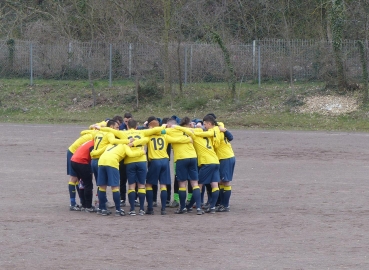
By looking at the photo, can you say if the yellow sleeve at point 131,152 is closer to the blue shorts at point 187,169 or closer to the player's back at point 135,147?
the player's back at point 135,147

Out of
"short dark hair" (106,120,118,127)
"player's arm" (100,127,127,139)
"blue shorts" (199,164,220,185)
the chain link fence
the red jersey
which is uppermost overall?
the chain link fence

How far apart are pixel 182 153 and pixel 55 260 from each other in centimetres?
407

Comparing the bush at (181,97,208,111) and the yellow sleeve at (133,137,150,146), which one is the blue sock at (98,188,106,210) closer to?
the yellow sleeve at (133,137,150,146)

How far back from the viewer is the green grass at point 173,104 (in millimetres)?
30406

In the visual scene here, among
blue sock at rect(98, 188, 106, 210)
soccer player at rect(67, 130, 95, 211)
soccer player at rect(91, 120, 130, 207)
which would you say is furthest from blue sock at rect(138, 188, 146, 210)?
soccer player at rect(67, 130, 95, 211)

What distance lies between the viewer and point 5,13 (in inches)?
1666

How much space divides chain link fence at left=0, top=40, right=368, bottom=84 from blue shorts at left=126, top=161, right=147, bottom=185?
22889 millimetres

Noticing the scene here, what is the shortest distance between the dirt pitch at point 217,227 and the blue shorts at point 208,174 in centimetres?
65

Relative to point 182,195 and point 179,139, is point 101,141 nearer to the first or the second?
point 179,139

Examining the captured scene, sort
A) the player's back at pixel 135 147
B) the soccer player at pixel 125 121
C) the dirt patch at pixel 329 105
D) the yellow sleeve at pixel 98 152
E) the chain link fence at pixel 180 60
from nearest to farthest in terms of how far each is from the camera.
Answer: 1. the player's back at pixel 135 147
2. the yellow sleeve at pixel 98 152
3. the soccer player at pixel 125 121
4. the dirt patch at pixel 329 105
5. the chain link fence at pixel 180 60

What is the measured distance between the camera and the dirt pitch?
A: 8.70m

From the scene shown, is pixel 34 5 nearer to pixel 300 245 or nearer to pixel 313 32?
pixel 313 32

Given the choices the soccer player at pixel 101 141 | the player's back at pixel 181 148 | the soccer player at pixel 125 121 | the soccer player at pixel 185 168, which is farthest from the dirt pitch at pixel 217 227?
the soccer player at pixel 125 121

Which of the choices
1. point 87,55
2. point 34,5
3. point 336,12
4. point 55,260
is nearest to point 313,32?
point 336,12
